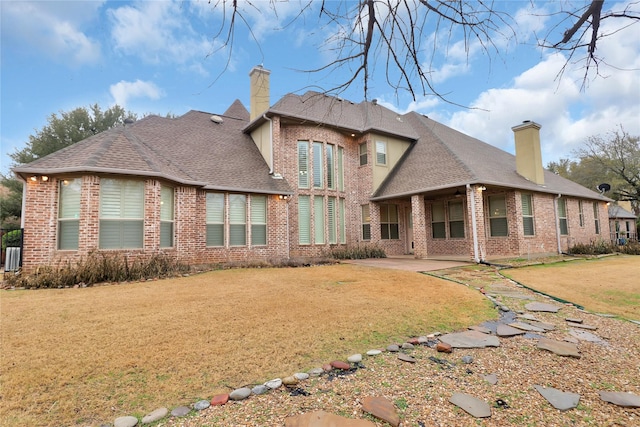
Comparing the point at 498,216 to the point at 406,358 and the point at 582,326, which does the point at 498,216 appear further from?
the point at 406,358

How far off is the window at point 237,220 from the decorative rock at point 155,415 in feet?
31.9

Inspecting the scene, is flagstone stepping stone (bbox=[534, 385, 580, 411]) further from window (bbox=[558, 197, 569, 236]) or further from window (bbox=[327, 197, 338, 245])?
window (bbox=[558, 197, 569, 236])

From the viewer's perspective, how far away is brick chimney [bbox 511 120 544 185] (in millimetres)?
13461

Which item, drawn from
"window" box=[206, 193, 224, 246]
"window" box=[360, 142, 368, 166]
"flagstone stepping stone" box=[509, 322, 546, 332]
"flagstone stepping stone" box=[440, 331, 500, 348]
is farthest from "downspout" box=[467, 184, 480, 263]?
"window" box=[206, 193, 224, 246]

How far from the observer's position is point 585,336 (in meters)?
3.68

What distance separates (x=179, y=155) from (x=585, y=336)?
12.5 m

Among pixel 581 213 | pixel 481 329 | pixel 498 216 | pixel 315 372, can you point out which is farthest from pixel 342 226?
pixel 581 213

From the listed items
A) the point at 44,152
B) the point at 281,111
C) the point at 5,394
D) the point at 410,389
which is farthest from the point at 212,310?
the point at 44,152

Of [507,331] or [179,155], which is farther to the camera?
[179,155]

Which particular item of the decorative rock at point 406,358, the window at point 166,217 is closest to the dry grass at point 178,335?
the decorative rock at point 406,358

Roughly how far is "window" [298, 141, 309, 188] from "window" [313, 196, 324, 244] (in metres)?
0.90

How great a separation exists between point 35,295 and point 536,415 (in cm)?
838

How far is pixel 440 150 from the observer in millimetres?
14094

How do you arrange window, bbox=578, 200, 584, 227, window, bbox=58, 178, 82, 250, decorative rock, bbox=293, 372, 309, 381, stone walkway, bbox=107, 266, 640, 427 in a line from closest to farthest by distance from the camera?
stone walkway, bbox=107, 266, 640, 427
decorative rock, bbox=293, 372, 309, 381
window, bbox=58, 178, 82, 250
window, bbox=578, 200, 584, 227
